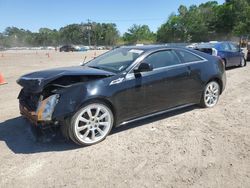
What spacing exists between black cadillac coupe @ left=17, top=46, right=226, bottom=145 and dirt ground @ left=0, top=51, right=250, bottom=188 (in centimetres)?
31

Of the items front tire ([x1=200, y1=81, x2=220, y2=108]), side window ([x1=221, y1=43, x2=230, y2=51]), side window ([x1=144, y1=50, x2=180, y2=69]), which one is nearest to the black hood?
side window ([x1=144, y1=50, x2=180, y2=69])

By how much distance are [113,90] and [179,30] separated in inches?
3615

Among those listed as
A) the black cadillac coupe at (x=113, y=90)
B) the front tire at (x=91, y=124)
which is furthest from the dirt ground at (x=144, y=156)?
the black cadillac coupe at (x=113, y=90)

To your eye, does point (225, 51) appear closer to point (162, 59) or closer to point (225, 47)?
point (225, 47)

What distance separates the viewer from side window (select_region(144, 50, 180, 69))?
4.88 m

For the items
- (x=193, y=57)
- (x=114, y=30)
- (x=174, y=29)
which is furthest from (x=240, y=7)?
(x=193, y=57)

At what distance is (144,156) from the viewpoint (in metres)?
3.72

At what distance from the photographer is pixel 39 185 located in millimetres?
3104

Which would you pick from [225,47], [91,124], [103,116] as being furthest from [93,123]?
[225,47]

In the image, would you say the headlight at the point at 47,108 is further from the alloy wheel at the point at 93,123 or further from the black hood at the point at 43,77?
the alloy wheel at the point at 93,123

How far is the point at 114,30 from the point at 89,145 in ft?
376

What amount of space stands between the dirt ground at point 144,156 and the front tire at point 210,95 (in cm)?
51

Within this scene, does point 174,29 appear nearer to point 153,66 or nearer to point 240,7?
point 240,7

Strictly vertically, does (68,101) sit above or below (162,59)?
below
